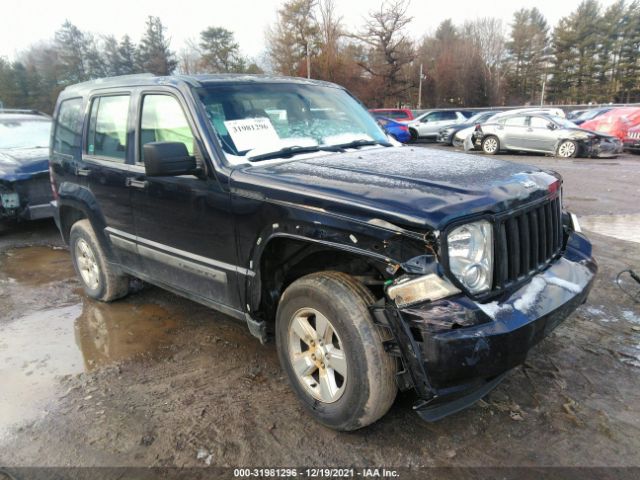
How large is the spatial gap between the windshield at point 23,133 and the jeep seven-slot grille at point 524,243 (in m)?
7.86

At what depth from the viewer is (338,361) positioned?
2.51 m

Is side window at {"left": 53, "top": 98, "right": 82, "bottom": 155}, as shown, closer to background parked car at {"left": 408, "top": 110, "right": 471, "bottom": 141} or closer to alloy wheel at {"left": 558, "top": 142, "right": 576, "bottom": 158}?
alloy wheel at {"left": 558, "top": 142, "right": 576, "bottom": 158}

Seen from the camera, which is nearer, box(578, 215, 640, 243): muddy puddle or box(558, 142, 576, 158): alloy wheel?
box(578, 215, 640, 243): muddy puddle

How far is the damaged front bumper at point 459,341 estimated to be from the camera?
2109mm

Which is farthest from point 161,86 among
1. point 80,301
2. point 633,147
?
point 633,147

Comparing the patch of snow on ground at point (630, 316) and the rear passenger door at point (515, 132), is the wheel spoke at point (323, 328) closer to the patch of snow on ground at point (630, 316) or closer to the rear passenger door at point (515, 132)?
the patch of snow on ground at point (630, 316)

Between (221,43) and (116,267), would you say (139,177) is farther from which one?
(221,43)

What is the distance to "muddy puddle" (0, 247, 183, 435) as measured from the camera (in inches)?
126

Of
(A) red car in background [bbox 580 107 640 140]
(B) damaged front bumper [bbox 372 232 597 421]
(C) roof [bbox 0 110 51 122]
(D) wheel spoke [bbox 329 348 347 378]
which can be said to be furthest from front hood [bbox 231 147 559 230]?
(A) red car in background [bbox 580 107 640 140]

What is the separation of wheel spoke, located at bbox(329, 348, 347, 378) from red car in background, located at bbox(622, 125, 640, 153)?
16.1 m

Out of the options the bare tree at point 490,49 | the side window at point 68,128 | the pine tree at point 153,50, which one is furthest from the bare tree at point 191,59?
the side window at point 68,128

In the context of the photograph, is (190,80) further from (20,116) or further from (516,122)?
(516,122)

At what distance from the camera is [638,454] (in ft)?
7.78

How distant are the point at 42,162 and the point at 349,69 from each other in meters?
38.6
